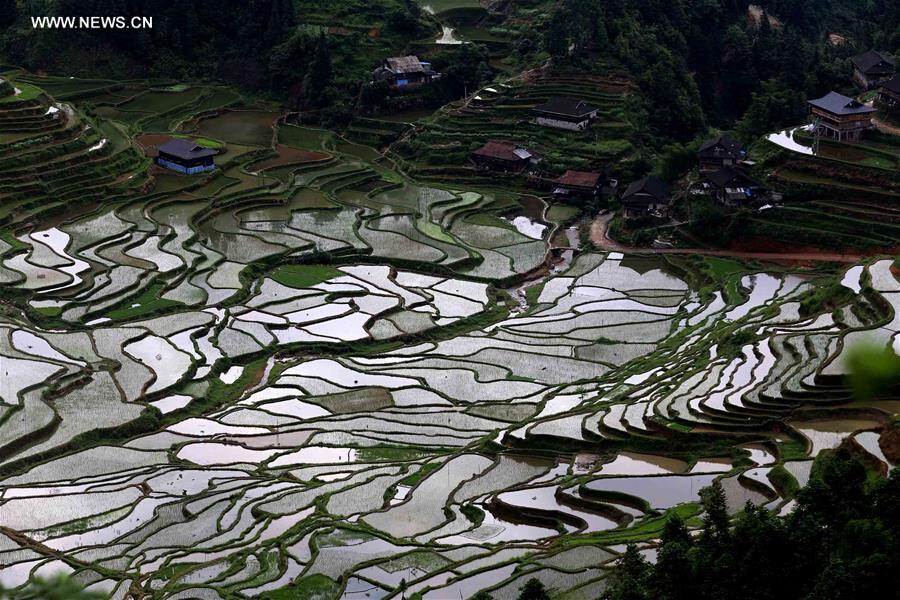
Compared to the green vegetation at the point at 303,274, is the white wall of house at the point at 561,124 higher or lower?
higher

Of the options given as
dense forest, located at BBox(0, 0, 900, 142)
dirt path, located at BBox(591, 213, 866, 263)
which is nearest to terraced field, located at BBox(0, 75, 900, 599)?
dirt path, located at BBox(591, 213, 866, 263)

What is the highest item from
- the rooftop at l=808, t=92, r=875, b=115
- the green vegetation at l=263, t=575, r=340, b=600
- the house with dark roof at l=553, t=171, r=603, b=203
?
the rooftop at l=808, t=92, r=875, b=115

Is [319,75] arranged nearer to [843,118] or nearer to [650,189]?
[650,189]

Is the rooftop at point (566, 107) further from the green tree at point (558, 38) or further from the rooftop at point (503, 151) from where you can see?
the green tree at point (558, 38)

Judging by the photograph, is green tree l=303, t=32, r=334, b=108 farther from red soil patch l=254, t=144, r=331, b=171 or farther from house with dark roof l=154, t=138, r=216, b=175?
house with dark roof l=154, t=138, r=216, b=175

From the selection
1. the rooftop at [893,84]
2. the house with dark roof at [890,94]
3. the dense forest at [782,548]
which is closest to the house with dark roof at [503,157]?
the house with dark roof at [890,94]

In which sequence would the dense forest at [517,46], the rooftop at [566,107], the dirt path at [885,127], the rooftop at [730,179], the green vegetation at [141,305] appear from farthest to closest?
the dense forest at [517,46], the rooftop at [566,107], the dirt path at [885,127], the rooftop at [730,179], the green vegetation at [141,305]

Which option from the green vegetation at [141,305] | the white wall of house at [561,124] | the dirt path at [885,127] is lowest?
the green vegetation at [141,305]

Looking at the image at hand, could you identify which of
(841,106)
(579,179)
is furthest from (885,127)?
(579,179)
